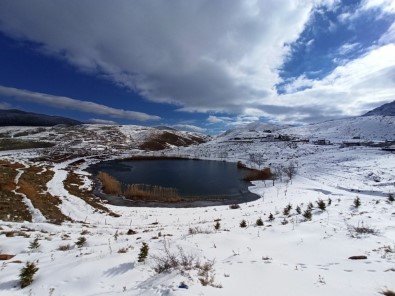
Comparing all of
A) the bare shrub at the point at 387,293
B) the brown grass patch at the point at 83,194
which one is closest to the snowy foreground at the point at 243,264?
the bare shrub at the point at 387,293

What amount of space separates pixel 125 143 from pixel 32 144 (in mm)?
57280

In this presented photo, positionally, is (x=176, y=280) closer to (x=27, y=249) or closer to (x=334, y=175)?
(x=27, y=249)

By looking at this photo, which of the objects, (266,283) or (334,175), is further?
(334,175)

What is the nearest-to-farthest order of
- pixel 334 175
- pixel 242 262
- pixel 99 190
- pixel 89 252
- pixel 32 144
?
pixel 242 262, pixel 89 252, pixel 99 190, pixel 334 175, pixel 32 144

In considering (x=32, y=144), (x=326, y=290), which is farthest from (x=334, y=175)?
(x=32, y=144)

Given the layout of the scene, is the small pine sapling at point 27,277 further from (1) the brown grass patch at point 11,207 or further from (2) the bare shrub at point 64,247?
(1) the brown grass patch at point 11,207

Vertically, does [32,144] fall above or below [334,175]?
above

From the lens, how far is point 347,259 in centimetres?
827

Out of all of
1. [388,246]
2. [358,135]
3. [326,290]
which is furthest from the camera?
[358,135]

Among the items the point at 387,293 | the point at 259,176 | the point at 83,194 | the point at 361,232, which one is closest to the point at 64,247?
the point at 387,293

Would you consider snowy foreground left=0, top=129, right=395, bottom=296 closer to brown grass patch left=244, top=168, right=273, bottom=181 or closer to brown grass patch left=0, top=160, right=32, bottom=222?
brown grass patch left=0, top=160, right=32, bottom=222

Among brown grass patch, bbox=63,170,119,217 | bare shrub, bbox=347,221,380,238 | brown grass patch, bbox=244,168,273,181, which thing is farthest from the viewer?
brown grass patch, bbox=244,168,273,181

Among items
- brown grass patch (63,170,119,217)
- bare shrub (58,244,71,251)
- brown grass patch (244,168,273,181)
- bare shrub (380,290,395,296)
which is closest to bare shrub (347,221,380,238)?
bare shrub (380,290,395,296)

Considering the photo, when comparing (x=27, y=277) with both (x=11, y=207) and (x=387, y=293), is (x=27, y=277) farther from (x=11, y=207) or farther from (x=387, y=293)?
(x=11, y=207)
